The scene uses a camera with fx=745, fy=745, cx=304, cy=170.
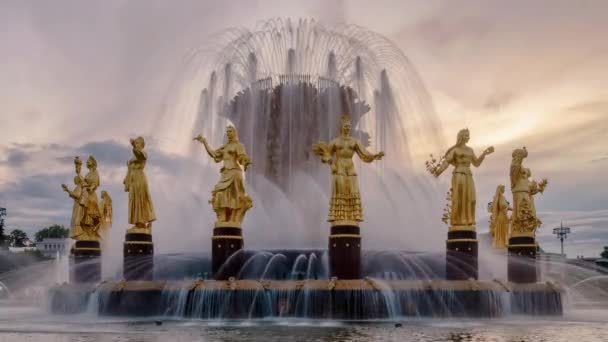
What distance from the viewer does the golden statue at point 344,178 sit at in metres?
23.5

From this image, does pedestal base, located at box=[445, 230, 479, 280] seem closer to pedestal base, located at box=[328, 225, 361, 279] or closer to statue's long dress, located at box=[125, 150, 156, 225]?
pedestal base, located at box=[328, 225, 361, 279]

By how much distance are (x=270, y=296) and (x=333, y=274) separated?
2.34 metres

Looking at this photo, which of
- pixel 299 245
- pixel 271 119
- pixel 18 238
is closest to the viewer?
pixel 299 245

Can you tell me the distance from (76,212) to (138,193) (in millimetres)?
5207

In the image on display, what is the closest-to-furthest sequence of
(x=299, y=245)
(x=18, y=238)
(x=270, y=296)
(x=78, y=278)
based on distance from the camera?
1. (x=270, y=296)
2. (x=78, y=278)
3. (x=299, y=245)
4. (x=18, y=238)

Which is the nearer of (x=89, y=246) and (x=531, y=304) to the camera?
(x=531, y=304)

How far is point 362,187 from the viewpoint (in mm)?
34344

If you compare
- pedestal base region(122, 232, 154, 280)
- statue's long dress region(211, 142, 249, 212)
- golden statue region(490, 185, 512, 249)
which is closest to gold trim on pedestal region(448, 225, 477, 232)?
statue's long dress region(211, 142, 249, 212)

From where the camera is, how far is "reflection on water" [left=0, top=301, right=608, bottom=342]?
16.5 metres

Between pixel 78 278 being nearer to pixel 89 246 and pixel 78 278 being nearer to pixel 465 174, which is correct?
pixel 89 246

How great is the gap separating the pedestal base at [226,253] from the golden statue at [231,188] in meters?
0.27

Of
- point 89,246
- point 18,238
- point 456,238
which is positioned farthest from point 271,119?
point 18,238

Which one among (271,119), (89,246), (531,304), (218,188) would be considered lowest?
(531,304)

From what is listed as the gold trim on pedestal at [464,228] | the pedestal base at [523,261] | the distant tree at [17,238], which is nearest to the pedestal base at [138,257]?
the gold trim on pedestal at [464,228]
